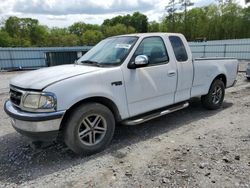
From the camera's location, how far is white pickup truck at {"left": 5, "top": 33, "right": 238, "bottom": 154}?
136 inches

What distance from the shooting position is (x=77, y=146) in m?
3.78

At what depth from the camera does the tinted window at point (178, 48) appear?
5039mm

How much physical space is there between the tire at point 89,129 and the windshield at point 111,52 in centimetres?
88

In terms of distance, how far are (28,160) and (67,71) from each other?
1515mm

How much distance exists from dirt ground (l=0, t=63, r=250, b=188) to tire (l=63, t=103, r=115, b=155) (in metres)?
0.18

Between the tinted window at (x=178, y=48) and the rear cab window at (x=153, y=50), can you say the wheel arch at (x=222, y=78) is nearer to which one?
the tinted window at (x=178, y=48)

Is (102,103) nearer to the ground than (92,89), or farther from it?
nearer to the ground

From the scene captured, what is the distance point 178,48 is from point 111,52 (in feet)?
4.89

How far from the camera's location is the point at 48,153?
407 cm

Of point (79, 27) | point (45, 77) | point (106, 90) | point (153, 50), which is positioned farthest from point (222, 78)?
point (79, 27)

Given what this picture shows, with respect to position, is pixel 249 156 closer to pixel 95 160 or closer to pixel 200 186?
pixel 200 186

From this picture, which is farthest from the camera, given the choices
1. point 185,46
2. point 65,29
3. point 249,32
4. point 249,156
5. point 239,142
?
point 65,29

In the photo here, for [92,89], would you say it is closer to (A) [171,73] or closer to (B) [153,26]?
(A) [171,73]

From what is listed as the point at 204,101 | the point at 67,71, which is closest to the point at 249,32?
the point at 204,101
